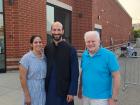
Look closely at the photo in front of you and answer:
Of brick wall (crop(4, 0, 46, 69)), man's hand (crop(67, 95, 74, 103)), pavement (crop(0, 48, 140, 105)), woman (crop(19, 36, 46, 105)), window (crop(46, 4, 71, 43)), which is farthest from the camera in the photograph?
→ window (crop(46, 4, 71, 43))

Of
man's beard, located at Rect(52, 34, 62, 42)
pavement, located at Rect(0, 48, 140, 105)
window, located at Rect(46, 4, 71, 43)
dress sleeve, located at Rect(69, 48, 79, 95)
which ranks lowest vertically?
pavement, located at Rect(0, 48, 140, 105)

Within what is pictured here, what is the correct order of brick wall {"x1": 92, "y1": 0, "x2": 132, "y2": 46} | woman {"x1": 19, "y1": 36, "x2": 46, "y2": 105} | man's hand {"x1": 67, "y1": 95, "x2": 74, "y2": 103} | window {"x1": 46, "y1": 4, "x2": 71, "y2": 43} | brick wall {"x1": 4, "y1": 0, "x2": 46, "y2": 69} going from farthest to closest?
brick wall {"x1": 92, "y1": 0, "x2": 132, "y2": 46} → window {"x1": 46, "y1": 4, "x2": 71, "y2": 43} → brick wall {"x1": 4, "y1": 0, "x2": 46, "y2": 69} → man's hand {"x1": 67, "y1": 95, "x2": 74, "y2": 103} → woman {"x1": 19, "y1": 36, "x2": 46, "y2": 105}

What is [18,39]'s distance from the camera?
11930 mm

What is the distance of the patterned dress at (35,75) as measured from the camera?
4.67 meters

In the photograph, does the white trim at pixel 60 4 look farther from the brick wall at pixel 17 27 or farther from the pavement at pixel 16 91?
the pavement at pixel 16 91

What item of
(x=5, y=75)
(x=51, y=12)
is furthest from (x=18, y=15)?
(x=51, y=12)

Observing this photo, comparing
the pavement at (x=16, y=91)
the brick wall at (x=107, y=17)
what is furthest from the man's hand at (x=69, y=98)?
the brick wall at (x=107, y=17)

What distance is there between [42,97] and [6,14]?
748cm

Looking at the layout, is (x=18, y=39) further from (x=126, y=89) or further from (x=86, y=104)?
(x=86, y=104)

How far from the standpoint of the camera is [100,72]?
445 cm

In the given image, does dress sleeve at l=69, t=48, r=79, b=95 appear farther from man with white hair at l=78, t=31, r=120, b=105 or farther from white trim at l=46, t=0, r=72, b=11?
white trim at l=46, t=0, r=72, b=11

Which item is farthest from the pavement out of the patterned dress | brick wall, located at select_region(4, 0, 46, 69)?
the patterned dress

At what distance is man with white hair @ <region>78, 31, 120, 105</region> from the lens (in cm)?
440

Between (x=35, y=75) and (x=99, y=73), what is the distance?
902mm
